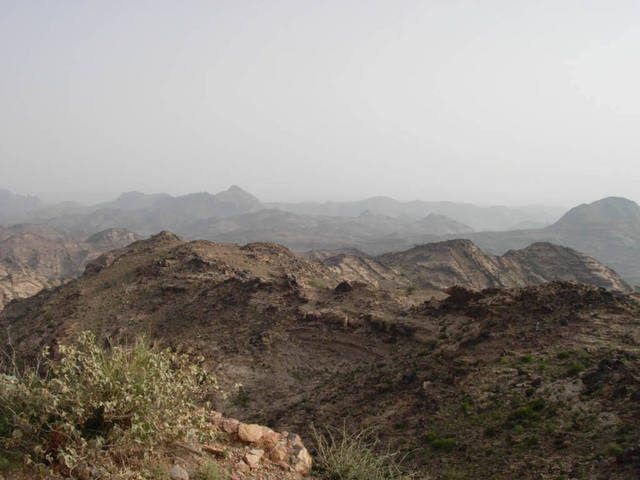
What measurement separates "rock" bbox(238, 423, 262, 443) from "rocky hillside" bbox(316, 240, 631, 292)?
118 ft

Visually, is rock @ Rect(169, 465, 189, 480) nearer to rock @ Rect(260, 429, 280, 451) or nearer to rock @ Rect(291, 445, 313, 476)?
rock @ Rect(260, 429, 280, 451)

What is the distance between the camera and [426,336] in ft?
48.7

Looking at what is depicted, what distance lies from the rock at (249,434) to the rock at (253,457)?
0.27m

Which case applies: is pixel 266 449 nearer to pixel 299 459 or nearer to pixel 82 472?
pixel 299 459

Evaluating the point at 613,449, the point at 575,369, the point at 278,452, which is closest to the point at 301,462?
the point at 278,452

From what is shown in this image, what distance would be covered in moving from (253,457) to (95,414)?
2.35 metres

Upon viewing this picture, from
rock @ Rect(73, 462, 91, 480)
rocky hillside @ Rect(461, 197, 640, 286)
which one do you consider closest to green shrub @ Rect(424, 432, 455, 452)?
rock @ Rect(73, 462, 91, 480)

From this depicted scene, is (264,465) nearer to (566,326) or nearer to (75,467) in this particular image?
(75,467)

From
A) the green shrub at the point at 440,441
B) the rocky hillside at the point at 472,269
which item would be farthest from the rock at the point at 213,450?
the rocky hillside at the point at 472,269

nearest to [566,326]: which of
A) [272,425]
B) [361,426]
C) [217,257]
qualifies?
[361,426]

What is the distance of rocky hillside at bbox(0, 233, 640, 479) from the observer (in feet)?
25.7

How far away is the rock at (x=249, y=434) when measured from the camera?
607cm

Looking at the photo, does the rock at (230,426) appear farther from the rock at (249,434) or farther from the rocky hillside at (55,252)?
the rocky hillside at (55,252)

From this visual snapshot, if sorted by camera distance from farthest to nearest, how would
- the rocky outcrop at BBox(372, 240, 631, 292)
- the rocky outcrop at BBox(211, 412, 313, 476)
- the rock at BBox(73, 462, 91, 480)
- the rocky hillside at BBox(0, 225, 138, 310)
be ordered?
the rocky hillside at BBox(0, 225, 138, 310) < the rocky outcrop at BBox(372, 240, 631, 292) < the rocky outcrop at BBox(211, 412, 313, 476) < the rock at BBox(73, 462, 91, 480)
